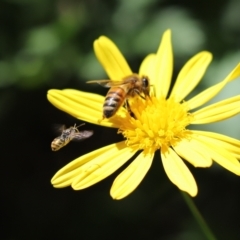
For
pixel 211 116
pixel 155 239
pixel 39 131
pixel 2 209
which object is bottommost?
pixel 155 239

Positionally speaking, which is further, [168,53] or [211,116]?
[168,53]

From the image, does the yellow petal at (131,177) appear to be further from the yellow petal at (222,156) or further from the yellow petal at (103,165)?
the yellow petal at (222,156)

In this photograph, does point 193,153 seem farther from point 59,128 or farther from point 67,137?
point 59,128

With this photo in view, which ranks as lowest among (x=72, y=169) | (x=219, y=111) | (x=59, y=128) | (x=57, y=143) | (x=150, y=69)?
(x=219, y=111)

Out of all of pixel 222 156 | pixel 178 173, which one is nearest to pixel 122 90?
pixel 178 173

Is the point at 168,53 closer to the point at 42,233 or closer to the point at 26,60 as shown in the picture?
the point at 26,60

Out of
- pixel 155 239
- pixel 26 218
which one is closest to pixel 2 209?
pixel 26 218

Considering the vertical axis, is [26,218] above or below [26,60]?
below
